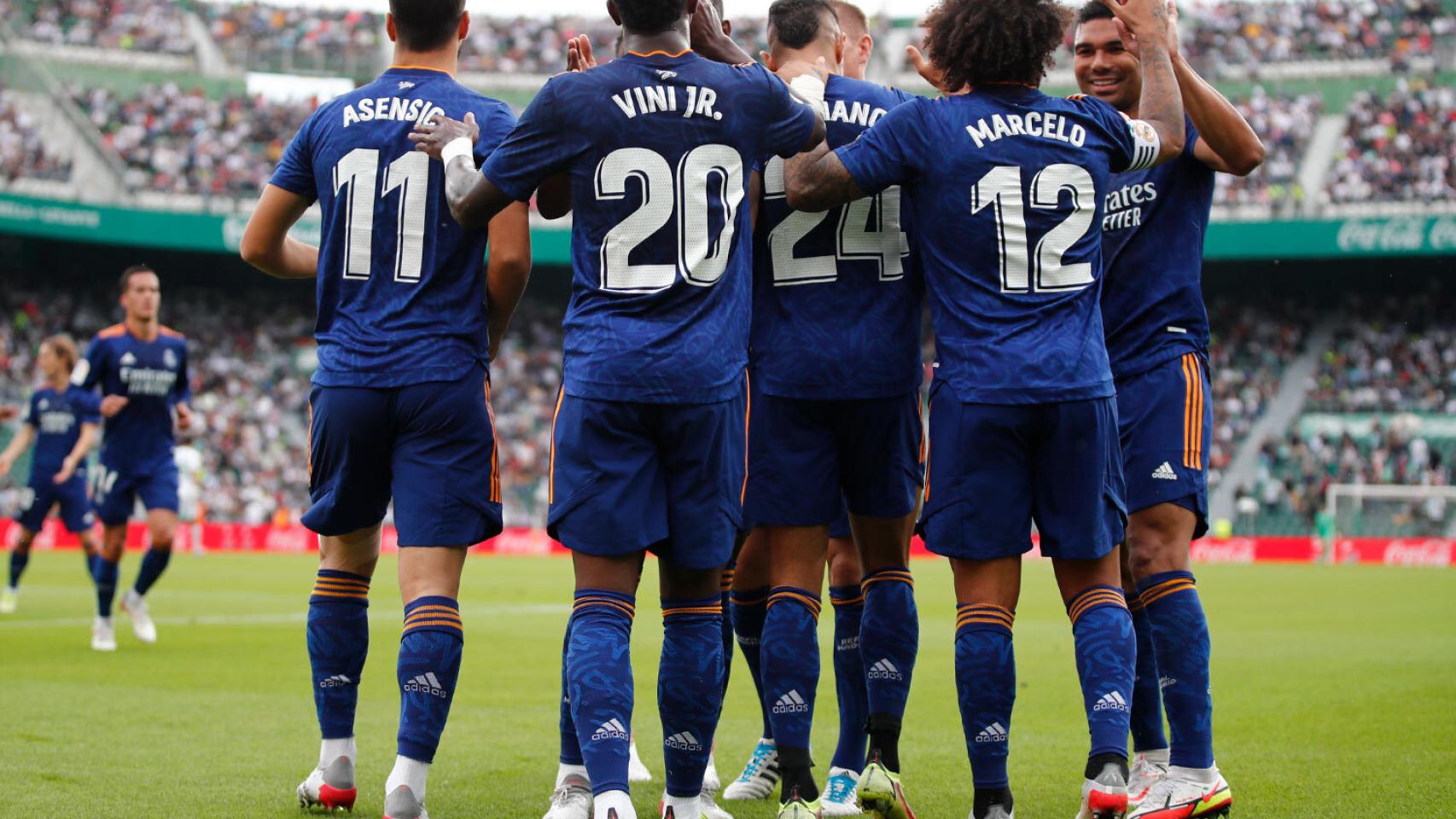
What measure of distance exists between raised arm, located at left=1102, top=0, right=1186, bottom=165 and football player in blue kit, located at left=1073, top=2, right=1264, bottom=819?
77 millimetres

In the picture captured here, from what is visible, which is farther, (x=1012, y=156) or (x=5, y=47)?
(x=5, y=47)

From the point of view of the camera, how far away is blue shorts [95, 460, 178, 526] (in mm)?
10984

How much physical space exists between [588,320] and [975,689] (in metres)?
1.54

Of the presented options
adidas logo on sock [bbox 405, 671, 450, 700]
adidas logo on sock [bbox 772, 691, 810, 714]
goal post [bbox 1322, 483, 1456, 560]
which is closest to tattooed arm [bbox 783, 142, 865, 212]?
adidas logo on sock [bbox 772, 691, 810, 714]

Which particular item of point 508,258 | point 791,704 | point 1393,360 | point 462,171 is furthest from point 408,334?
point 1393,360

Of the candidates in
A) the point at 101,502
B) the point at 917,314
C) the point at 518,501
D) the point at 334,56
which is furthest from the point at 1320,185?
the point at 917,314

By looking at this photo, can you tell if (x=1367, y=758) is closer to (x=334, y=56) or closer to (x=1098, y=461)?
(x=1098, y=461)

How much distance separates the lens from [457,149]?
427 centimetres

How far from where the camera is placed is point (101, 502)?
36.2ft

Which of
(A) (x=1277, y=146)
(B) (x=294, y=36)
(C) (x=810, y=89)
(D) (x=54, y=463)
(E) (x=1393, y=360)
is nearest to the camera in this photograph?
(C) (x=810, y=89)

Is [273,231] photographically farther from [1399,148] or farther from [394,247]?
[1399,148]

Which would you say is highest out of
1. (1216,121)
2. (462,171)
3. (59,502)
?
(1216,121)

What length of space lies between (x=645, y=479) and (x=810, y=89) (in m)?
1.41

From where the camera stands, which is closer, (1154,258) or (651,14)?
(651,14)
